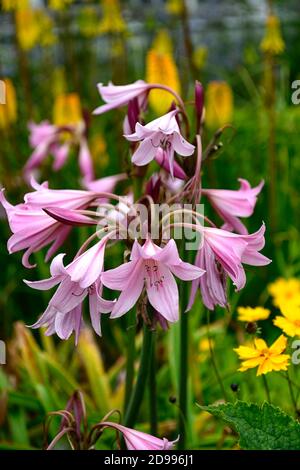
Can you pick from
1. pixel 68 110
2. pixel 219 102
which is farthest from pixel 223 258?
pixel 219 102

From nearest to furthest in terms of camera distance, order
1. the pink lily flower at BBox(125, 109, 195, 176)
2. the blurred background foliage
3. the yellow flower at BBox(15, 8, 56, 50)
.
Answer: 1. the pink lily flower at BBox(125, 109, 195, 176)
2. the blurred background foliage
3. the yellow flower at BBox(15, 8, 56, 50)

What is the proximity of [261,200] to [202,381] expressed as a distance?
1.27 metres

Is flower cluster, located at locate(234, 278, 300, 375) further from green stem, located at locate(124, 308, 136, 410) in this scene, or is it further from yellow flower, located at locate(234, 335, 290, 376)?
A: green stem, located at locate(124, 308, 136, 410)

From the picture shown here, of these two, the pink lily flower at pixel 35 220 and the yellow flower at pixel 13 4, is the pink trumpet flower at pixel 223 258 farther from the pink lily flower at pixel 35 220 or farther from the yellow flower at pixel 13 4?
the yellow flower at pixel 13 4

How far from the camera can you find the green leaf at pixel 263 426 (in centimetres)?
133

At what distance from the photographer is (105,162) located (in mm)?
4008

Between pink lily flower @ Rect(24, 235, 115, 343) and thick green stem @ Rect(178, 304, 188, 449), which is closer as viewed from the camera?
pink lily flower @ Rect(24, 235, 115, 343)

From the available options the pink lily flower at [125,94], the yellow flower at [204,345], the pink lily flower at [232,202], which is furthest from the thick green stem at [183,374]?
the yellow flower at [204,345]

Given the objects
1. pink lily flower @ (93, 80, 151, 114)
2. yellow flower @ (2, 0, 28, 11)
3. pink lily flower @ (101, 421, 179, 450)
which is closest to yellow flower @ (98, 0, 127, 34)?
yellow flower @ (2, 0, 28, 11)

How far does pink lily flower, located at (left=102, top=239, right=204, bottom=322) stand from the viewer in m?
1.33

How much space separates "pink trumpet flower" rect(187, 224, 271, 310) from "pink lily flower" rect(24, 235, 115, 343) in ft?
0.63

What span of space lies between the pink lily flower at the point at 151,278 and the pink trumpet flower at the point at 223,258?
0.27 ft
